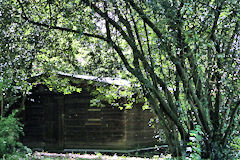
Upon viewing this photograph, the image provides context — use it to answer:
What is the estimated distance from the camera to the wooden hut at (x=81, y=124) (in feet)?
55.9

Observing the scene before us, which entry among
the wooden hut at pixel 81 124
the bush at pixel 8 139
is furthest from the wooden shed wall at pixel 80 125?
the bush at pixel 8 139

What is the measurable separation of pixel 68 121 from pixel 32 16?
10.7m

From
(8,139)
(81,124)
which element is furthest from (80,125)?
(8,139)

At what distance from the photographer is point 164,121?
7207 mm

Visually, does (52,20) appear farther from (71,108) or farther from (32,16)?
(71,108)

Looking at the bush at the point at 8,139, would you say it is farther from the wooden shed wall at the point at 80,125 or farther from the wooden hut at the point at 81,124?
the wooden shed wall at the point at 80,125

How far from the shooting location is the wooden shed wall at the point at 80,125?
17062 mm

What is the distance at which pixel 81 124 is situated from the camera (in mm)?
17984

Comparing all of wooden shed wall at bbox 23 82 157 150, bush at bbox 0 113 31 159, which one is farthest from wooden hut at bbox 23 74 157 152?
bush at bbox 0 113 31 159

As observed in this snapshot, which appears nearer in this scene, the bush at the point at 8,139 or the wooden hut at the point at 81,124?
the bush at the point at 8,139

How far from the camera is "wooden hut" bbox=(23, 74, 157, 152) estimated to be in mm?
17047

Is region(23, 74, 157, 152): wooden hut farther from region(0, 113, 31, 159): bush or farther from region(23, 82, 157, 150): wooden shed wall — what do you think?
region(0, 113, 31, 159): bush

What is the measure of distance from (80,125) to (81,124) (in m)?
0.08

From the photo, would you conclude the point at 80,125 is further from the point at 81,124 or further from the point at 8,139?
the point at 8,139
